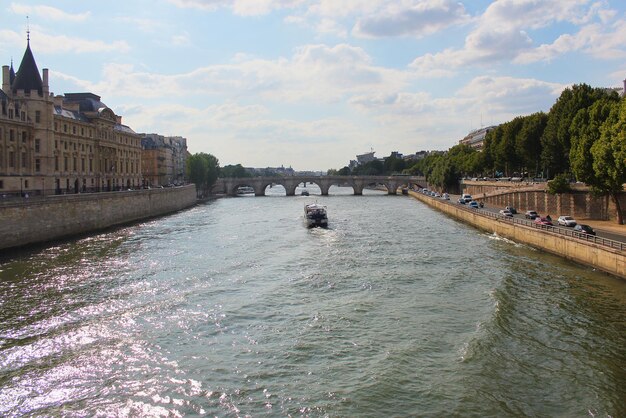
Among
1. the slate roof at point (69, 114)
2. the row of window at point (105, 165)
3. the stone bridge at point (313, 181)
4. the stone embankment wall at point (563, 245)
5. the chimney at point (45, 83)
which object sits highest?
the chimney at point (45, 83)

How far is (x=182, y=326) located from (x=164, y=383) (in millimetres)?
6496

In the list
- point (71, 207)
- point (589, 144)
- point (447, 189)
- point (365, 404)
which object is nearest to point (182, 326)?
point (365, 404)

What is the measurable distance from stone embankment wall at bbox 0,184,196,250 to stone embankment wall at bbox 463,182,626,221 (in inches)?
2190

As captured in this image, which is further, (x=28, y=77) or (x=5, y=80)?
(x=5, y=80)

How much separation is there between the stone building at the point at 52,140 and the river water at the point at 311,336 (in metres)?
22.0

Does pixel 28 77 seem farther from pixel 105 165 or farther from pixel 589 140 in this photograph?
pixel 589 140

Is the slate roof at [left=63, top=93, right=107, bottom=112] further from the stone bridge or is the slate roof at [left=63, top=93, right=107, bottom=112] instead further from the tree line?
the stone bridge

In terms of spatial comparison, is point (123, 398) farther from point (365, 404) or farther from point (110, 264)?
point (110, 264)

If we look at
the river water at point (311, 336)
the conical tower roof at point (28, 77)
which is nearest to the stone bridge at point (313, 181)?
the conical tower roof at point (28, 77)

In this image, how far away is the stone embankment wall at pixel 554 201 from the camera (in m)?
61.1

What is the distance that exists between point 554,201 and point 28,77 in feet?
219

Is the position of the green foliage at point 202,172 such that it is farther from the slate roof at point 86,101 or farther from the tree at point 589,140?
the tree at point 589,140

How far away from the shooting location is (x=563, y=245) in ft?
140

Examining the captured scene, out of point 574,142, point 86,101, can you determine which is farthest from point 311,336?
point 86,101
